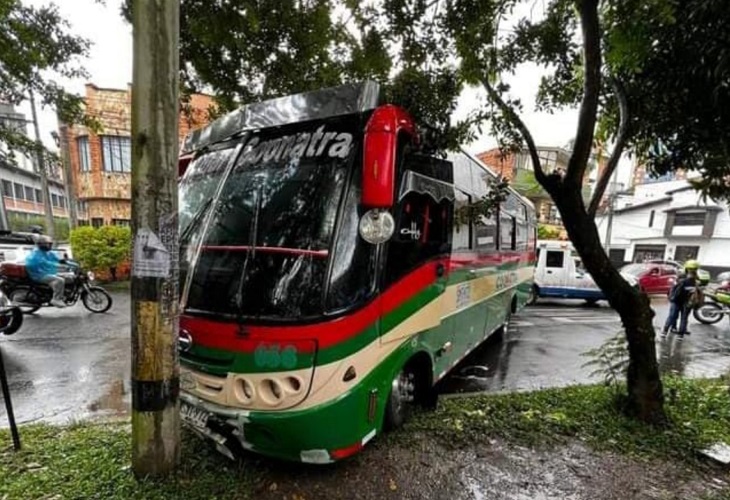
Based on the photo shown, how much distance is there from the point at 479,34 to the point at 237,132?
8.85 ft

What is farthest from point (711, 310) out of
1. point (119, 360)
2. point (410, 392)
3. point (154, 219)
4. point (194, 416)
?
point (119, 360)

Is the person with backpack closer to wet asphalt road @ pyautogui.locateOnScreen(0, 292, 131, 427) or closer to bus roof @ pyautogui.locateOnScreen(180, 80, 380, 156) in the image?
bus roof @ pyautogui.locateOnScreen(180, 80, 380, 156)

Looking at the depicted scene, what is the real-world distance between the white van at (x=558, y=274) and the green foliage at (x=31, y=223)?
74.3ft

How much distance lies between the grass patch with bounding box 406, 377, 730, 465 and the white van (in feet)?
29.5

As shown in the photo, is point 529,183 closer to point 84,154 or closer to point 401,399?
point 401,399

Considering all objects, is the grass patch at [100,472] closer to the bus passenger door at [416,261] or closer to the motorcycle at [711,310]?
the bus passenger door at [416,261]

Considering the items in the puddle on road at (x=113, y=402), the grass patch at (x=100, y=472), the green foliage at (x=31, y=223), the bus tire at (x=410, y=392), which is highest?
the green foliage at (x=31, y=223)

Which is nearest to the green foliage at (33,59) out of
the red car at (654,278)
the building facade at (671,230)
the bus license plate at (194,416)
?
the bus license plate at (194,416)

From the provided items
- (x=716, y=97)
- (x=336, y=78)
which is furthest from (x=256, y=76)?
(x=716, y=97)

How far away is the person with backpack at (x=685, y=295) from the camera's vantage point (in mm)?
8719

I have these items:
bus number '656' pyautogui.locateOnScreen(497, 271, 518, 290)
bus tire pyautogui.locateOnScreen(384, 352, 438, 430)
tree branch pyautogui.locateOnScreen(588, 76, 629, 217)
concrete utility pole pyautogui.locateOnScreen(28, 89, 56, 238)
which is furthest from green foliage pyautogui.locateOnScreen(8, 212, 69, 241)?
tree branch pyautogui.locateOnScreen(588, 76, 629, 217)

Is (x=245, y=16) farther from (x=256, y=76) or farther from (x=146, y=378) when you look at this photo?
(x=146, y=378)

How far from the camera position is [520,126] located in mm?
3951

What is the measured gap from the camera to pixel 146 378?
235 cm
